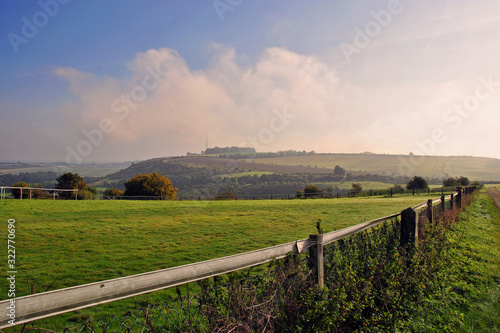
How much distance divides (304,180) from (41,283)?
90.1 metres

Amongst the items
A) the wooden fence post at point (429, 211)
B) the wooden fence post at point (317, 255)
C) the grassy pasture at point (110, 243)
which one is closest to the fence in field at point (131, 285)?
the wooden fence post at point (317, 255)

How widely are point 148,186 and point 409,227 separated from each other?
→ 170 ft

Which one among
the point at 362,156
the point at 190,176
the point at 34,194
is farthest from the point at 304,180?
the point at 34,194

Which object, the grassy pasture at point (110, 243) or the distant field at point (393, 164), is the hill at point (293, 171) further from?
the grassy pasture at point (110, 243)

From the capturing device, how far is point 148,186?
52.6m

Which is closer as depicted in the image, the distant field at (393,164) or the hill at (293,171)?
the hill at (293,171)

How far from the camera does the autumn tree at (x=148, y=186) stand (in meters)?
52.3

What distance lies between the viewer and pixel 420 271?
416 cm

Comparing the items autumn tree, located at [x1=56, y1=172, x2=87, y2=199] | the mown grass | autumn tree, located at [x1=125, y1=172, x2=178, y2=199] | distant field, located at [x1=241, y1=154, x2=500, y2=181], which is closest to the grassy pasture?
the mown grass

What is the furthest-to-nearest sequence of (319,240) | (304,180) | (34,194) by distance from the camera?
(304,180)
(34,194)
(319,240)

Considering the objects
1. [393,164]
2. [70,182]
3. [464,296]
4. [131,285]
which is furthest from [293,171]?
[131,285]

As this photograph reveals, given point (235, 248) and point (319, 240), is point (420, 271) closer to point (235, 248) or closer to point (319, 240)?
point (319, 240)

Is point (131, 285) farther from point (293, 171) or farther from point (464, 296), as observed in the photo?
point (293, 171)

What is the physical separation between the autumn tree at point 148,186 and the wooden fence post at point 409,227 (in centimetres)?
4968
